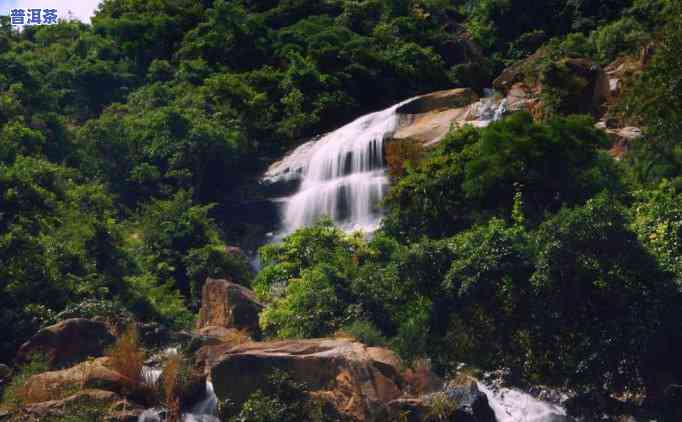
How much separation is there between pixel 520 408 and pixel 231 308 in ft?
24.1

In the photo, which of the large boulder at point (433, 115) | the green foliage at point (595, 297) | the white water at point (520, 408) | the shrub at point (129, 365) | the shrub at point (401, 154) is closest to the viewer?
the shrub at point (129, 365)

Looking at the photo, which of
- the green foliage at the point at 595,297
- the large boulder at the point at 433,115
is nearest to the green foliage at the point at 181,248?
the large boulder at the point at 433,115

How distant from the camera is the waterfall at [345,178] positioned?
3180 centimetres

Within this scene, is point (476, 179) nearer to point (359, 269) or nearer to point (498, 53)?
point (359, 269)

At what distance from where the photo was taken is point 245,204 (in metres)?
34.6

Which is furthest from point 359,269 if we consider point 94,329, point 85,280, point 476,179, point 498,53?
point 498,53

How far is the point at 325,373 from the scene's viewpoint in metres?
16.2

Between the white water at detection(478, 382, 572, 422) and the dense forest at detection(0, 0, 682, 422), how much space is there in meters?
0.60

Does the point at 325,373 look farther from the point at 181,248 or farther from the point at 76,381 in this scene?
the point at 181,248

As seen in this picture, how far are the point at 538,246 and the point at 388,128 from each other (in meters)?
16.4

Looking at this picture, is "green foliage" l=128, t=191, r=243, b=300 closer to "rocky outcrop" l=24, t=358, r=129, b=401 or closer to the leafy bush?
"rocky outcrop" l=24, t=358, r=129, b=401

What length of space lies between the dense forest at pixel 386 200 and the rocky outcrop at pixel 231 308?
85 cm

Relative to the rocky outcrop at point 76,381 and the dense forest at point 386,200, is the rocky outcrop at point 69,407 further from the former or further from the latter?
the dense forest at point 386,200

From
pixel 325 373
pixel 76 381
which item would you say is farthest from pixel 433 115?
pixel 76 381
